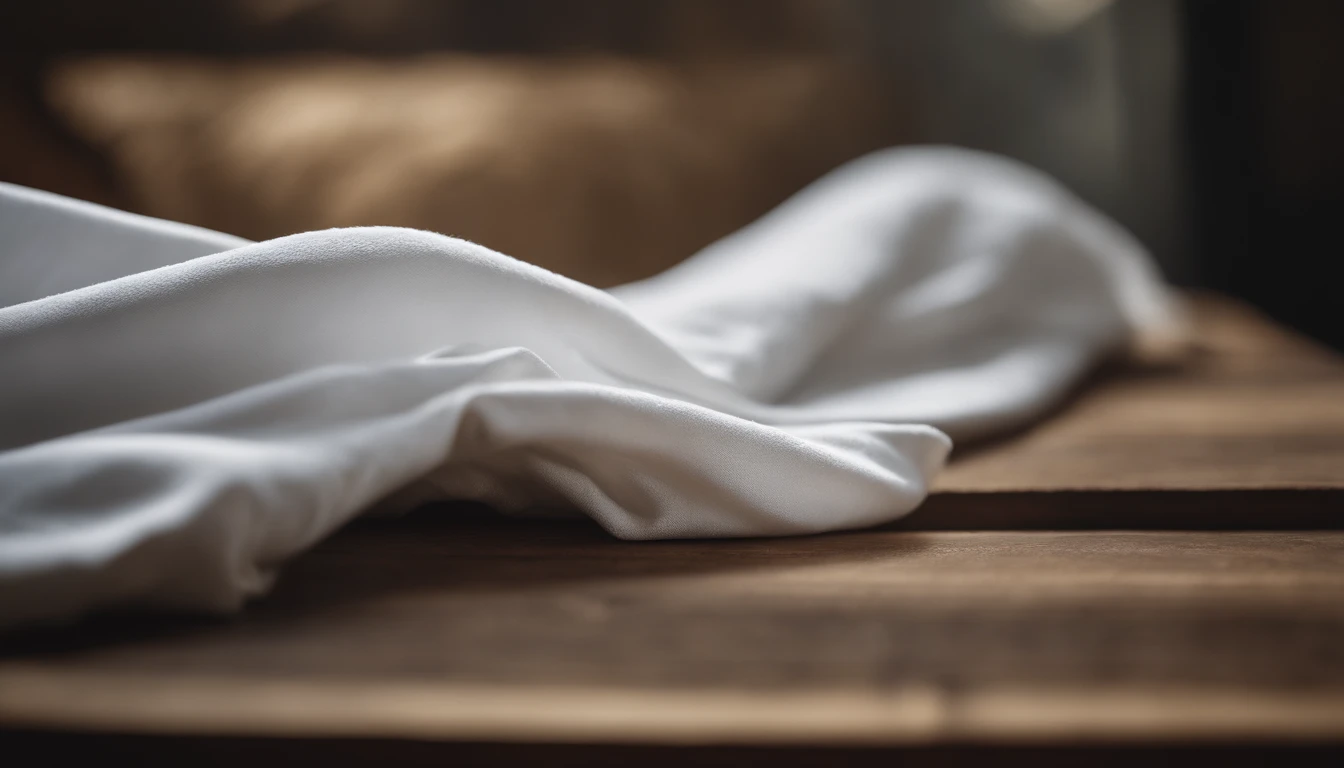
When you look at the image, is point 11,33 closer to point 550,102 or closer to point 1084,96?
point 550,102

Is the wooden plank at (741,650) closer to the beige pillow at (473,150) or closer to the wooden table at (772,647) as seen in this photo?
the wooden table at (772,647)

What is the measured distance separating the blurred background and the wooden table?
878mm

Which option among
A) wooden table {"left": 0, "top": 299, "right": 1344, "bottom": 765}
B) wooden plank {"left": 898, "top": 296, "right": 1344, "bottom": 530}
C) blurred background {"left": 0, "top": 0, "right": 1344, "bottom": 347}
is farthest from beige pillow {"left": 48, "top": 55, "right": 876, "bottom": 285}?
wooden table {"left": 0, "top": 299, "right": 1344, "bottom": 765}

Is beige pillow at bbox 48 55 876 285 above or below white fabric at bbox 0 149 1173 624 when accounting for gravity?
above

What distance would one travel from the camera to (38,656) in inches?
12.6

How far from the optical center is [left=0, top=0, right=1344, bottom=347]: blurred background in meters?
1.29

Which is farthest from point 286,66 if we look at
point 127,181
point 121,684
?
point 121,684

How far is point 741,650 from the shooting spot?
32 centimetres

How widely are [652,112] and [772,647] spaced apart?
3.87 ft

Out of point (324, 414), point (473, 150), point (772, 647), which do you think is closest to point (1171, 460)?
point (772, 647)

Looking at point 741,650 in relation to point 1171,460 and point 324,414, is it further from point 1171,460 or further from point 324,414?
point 1171,460

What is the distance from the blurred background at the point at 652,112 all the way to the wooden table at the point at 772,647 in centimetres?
88

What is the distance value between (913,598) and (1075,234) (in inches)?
25.1

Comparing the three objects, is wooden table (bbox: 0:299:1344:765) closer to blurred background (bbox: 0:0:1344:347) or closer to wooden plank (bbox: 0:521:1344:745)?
wooden plank (bbox: 0:521:1344:745)
